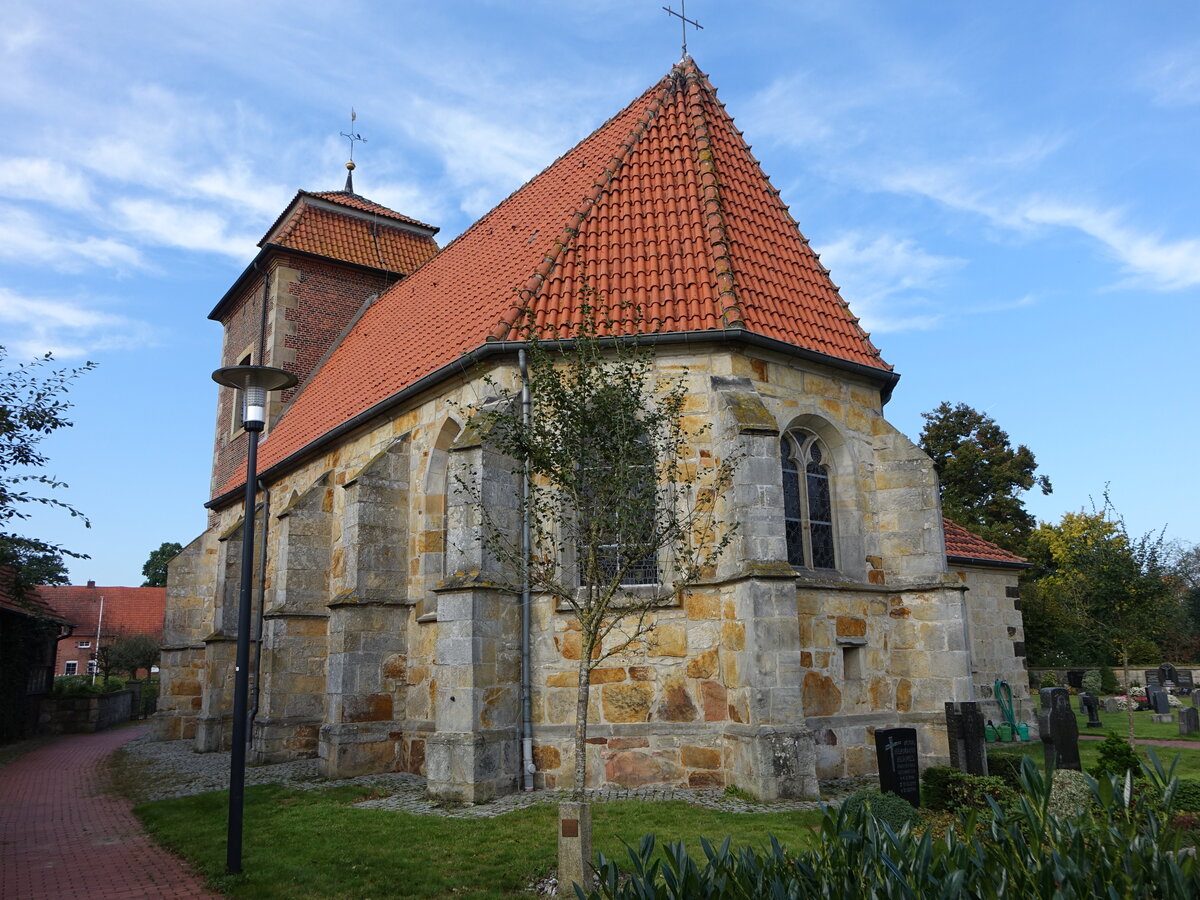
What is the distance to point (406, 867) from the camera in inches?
283

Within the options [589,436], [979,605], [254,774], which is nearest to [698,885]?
[589,436]

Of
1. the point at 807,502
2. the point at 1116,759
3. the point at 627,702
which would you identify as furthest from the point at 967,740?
the point at 627,702

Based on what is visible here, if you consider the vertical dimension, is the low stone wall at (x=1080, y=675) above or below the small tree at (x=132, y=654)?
below

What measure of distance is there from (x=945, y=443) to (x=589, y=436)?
117 ft

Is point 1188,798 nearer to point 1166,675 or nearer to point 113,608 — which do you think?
point 1166,675

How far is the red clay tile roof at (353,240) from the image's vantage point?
22203 mm

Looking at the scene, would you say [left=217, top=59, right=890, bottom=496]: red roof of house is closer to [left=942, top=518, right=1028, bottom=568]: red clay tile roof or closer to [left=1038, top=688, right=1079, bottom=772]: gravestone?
[left=1038, top=688, right=1079, bottom=772]: gravestone

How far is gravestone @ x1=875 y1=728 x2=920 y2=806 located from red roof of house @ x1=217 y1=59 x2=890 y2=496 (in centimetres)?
491

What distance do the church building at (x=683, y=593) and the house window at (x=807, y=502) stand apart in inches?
1.4

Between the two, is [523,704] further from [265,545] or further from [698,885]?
[265,545]

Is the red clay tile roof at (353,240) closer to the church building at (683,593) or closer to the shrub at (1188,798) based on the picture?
the church building at (683,593)

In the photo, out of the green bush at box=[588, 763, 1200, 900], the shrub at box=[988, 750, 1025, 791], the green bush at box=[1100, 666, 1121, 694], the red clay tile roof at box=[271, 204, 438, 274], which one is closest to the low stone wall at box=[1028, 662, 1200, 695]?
the green bush at box=[1100, 666, 1121, 694]

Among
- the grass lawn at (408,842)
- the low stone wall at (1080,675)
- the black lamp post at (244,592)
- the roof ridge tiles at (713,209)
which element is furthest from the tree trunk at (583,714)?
the low stone wall at (1080,675)

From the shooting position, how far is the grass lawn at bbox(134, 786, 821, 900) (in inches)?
267
